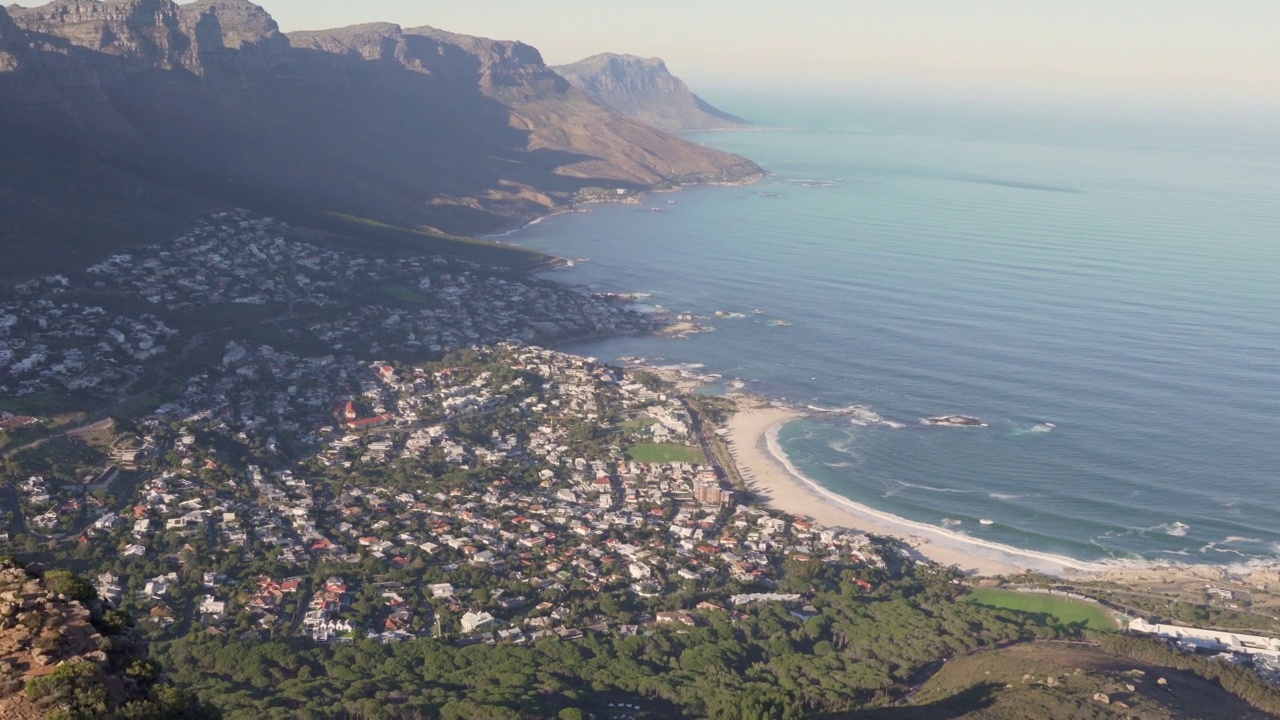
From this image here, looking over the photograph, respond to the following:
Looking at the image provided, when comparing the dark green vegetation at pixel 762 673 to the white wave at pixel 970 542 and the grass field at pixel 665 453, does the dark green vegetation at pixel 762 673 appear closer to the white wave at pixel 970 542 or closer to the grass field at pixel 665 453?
the white wave at pixel 970 542

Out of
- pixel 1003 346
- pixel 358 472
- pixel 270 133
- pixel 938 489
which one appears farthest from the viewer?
pixel 270 133

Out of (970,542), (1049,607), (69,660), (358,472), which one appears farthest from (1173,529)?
(69,660)

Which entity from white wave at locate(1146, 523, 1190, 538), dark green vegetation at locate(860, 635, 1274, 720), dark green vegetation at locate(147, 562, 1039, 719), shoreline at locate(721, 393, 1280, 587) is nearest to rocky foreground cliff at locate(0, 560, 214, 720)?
dark green vegetation at locate(147, 562, 1039, 719)

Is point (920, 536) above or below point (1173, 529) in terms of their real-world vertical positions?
below

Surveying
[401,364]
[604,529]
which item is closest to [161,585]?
[604,529]

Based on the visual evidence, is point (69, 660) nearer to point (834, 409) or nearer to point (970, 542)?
point (970, 542)

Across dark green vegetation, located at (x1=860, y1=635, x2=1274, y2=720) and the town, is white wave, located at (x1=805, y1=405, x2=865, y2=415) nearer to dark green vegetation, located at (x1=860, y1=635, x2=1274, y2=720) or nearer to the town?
the town

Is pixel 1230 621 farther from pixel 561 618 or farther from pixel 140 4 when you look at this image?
pixel 140 4

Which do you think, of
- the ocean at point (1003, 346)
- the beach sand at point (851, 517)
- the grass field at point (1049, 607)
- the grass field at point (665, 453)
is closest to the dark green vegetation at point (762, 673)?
the grass field at point (1049, 607)
